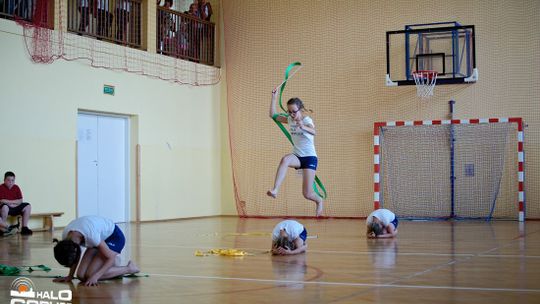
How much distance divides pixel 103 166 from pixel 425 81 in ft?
23.5

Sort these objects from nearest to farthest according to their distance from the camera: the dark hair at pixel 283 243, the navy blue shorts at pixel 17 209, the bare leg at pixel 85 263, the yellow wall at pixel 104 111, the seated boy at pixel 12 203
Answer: the bare leg at pixel 85 263, the dark hair at pixel 283 243, the seated boy at pixel 12 203, the navy blue shorts at pixel 17 209, the yellow wall at pixel 104 111

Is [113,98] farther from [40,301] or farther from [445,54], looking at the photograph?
[40,301]

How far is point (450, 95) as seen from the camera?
16.9 metres

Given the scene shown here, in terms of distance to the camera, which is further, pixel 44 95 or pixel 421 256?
pixel 44 95

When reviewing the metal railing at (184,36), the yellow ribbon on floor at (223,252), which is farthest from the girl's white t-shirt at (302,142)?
the metal railing at (184,36)

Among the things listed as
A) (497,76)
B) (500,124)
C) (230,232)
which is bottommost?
(230,232)

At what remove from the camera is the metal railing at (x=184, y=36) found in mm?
17141

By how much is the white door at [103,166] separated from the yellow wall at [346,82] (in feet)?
11.4

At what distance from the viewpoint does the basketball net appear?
1574 centimetres

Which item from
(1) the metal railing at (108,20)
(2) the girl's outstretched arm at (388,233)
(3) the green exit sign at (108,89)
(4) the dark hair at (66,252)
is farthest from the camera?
(3) the green exit sign at (108,89)

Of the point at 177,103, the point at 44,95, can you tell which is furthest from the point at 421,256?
the point at 177,103

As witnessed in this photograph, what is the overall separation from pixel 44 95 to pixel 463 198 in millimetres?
9138

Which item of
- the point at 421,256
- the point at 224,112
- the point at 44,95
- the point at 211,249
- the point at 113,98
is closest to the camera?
the point at 421,256

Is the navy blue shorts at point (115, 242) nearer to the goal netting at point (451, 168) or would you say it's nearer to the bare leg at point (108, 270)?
the bare leg at point (108, 270)
